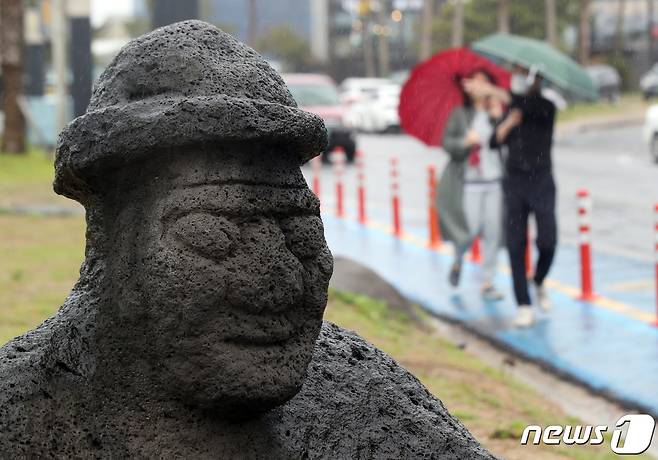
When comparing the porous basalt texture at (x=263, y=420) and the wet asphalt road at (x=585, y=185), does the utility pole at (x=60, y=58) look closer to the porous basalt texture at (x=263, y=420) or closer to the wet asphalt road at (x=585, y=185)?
the wet asphalt road at (x=585, y=185)

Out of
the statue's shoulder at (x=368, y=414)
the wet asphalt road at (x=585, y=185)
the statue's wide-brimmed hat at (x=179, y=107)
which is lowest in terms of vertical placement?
the wet asphalt road at (x=585, y=185)

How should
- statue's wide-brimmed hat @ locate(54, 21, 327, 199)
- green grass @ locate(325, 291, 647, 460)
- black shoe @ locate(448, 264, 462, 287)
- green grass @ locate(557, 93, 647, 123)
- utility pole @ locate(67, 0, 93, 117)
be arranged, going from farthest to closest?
green grass @ locate(557, 93, 647, 123) → utility pole @ locate(67, 0, 93, 117) → black shoe @ locate(448, 264, 462, 287) → green grass @ locate(325, 291, 647, 460) → statue's wide-brimmed hat @ locate(54, 21, 327, 199)

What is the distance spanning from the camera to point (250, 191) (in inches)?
90.1

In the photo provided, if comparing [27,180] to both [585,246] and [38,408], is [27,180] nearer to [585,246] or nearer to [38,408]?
[585,246]

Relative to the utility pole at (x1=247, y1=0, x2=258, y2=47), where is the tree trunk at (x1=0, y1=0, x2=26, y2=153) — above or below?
above

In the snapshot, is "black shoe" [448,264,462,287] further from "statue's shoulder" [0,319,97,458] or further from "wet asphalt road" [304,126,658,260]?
"statue's shoulder" [0,319,97,458]

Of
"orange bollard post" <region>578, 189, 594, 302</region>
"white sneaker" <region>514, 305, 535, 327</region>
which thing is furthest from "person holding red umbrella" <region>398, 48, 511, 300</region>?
"white sneaker" <region>514, 305, 535, 327</region>

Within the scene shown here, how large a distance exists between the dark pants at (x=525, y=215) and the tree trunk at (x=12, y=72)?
17.1m

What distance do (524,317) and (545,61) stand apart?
75.5 inches

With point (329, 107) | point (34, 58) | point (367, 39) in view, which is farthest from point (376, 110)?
point (367, 39)

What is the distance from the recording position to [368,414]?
261 cm

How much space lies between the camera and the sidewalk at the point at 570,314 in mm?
7000

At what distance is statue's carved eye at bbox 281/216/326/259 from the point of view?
236 centimetres

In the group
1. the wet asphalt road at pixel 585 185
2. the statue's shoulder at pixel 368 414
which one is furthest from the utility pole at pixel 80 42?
the statue's shoulder at pixel 368 414
